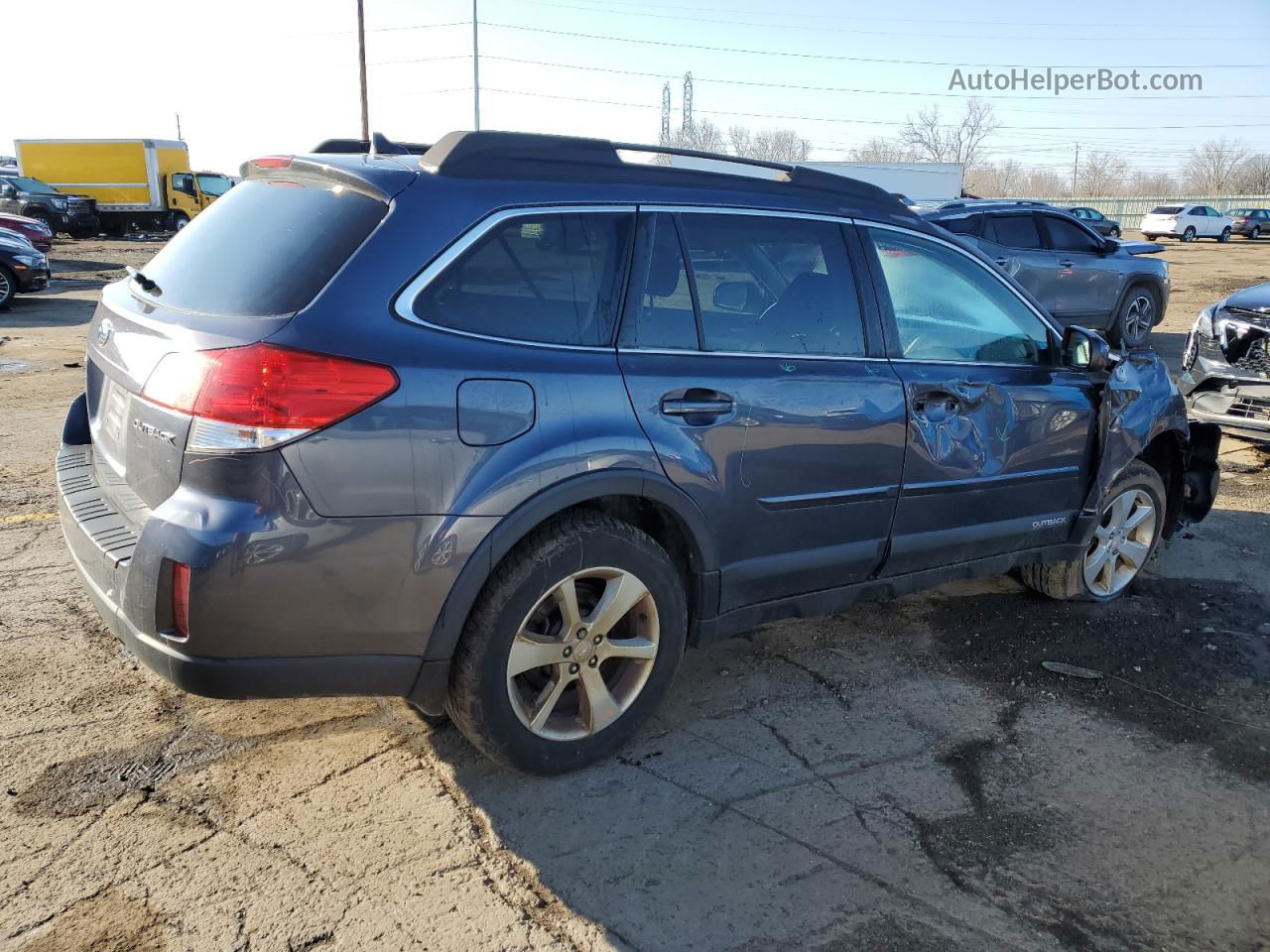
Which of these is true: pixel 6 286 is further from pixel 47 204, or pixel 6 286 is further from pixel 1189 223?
pixel 1189 223

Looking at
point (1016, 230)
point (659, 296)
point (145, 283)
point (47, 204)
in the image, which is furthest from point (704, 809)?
point (47, 204)

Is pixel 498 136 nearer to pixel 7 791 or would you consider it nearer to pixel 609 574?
pixel 609 574

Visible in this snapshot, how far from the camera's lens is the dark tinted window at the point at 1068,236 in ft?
40.1

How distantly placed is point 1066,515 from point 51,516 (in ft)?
16.6

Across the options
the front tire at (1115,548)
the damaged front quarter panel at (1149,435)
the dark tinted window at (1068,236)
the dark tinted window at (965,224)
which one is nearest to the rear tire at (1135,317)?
the dark tinted window at (1068,236)

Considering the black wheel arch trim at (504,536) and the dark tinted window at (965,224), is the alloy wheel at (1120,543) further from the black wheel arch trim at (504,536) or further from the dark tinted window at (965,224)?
the dark tinted window at (965,224)

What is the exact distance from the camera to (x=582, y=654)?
3.12 metres

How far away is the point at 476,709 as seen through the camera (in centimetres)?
294

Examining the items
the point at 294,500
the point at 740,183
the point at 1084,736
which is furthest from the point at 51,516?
the point at 1084,736

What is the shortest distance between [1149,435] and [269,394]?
3.96 m

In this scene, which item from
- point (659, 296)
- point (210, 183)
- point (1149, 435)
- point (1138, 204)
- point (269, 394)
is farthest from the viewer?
point (1138, 204)

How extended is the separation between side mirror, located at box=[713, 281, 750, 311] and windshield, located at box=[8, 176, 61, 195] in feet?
112

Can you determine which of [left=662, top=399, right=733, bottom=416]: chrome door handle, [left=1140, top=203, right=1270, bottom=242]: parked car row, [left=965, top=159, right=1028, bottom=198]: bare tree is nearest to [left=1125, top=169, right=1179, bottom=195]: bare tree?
[left=965, top=159, right=1028, bottom=198]: bare tree

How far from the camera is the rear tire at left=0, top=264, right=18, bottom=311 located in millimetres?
14068
